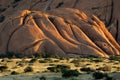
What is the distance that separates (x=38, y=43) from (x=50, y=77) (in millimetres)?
30689

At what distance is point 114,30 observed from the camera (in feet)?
260

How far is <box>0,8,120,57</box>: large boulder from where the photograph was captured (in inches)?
2554

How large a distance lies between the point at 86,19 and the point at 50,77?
130ft

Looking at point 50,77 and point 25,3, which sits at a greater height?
point 25,3

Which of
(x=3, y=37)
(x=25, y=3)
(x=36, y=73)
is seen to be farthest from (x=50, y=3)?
(x=36, y=73)

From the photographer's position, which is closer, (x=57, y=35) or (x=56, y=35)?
(x=56, y=35)

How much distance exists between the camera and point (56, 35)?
67.3m

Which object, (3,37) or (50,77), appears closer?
(50,77)

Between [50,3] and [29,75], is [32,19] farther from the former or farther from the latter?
[29,75]

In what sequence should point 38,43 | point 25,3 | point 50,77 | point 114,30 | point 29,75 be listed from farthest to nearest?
point 25,3 < point 114,30 < point 38,43 < point 29,75 < point 50,77

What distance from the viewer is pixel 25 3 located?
10100 centimetres

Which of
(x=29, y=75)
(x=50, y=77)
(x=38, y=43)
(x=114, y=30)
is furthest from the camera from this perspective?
(x=114, y=30)

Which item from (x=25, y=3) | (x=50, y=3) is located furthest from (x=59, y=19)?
(x=25, y=3)

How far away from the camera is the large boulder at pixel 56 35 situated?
64875 mm
